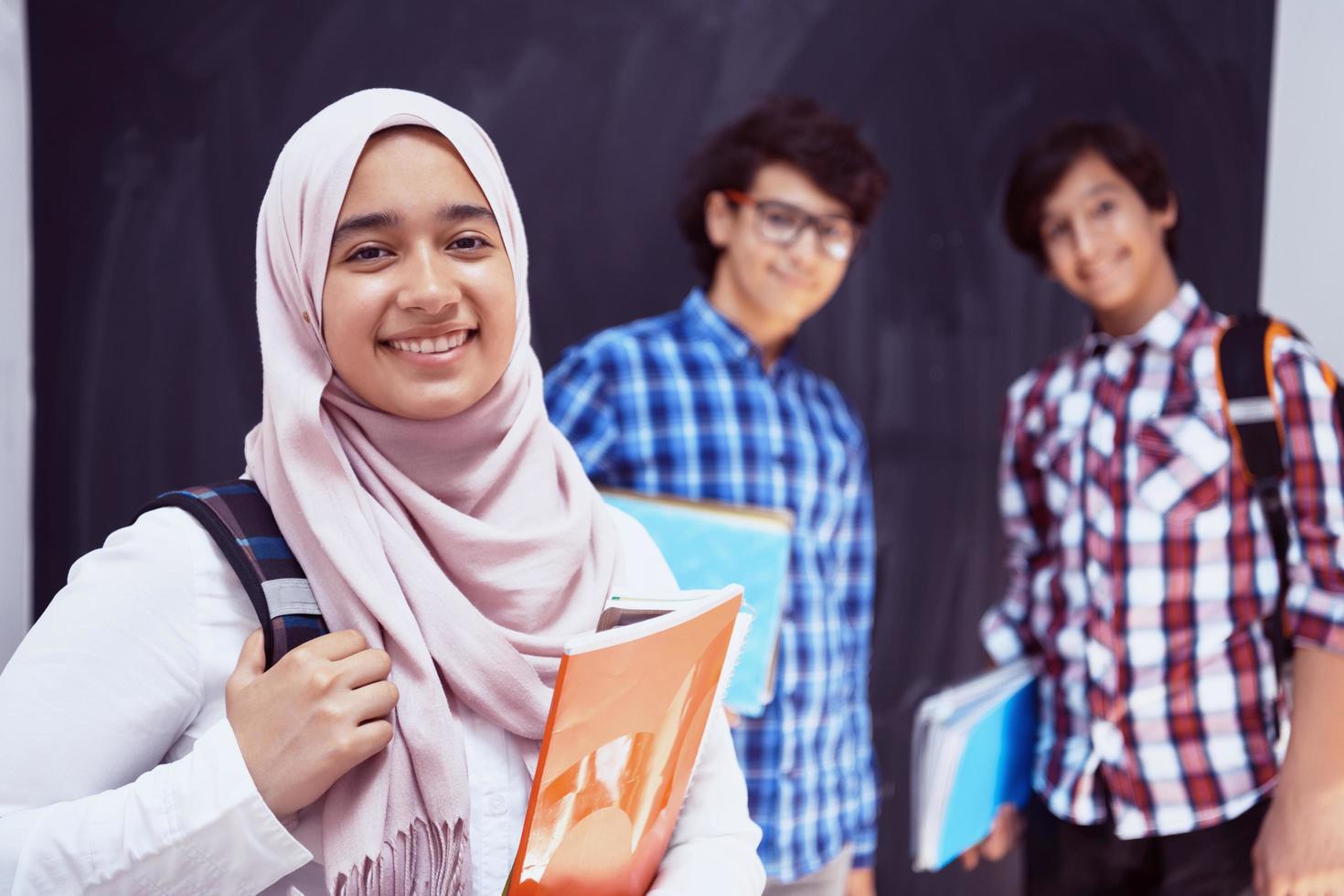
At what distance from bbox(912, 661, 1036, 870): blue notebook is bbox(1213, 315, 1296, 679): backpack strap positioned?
0.43 meters

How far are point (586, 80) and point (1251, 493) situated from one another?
4.74ft

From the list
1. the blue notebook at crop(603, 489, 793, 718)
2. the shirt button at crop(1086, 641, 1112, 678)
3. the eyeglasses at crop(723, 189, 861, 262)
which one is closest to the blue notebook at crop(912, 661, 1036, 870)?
the shirt button at crop(1086, 641, 1112, 678)

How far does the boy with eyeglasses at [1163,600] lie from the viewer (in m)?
1.64

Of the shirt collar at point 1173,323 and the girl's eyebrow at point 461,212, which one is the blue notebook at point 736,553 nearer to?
the shirt collar at point 1173,323

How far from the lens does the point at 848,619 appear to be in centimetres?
199

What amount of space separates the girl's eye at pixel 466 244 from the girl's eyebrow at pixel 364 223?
60 millimetres

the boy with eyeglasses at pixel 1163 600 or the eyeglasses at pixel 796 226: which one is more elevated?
the eyeglasses at pixel 796 226

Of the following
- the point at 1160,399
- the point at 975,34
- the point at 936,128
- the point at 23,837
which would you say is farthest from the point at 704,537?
the point at 975,34

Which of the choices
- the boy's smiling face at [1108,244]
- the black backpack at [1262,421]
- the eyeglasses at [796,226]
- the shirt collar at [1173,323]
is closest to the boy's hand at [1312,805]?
the black backpack at [1262,421]

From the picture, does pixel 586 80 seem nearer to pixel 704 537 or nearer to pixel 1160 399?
pixel 704 537

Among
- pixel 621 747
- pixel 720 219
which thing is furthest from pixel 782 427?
pixel 621 747

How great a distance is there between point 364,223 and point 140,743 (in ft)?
1.52

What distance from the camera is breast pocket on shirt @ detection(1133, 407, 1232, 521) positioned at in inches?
67.5

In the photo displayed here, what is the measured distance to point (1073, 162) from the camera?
196 cm
